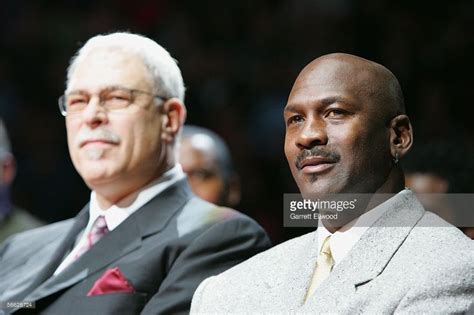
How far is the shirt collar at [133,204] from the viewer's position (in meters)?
3.01

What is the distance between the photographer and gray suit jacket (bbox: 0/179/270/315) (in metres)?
2.72

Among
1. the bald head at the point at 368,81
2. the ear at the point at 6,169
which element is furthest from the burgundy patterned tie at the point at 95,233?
the ear at the point at 6,169

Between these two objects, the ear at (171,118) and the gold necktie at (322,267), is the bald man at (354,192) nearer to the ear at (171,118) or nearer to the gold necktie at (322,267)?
the gold necktie at (322,267)

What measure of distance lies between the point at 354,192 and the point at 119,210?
100cm

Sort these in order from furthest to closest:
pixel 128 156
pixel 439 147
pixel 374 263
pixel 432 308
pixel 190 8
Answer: pixel 190 8 < pixel 439 147 < pixel 128 156 < pixel 374 263 < pixel 432 308

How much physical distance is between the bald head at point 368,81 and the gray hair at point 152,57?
849 millimetres

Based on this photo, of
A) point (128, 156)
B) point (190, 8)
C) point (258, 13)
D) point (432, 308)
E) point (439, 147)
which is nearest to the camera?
point (432, 308)

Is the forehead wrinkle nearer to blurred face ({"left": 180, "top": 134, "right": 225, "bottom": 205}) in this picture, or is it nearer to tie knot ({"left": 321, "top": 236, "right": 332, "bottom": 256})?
tie knot ({"left": 321, "top": 236, "right": 332, "bottom": 256})

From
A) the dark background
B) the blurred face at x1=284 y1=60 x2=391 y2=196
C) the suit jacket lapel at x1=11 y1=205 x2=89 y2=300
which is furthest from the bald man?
the dark background

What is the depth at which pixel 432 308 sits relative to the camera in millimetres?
2014

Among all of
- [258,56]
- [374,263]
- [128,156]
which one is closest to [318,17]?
[258,56]

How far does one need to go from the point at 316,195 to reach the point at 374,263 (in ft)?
0.71

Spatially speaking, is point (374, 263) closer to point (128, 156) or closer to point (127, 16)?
point (128, 156)

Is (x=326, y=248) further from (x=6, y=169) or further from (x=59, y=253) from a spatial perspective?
(x=6, y=169)
